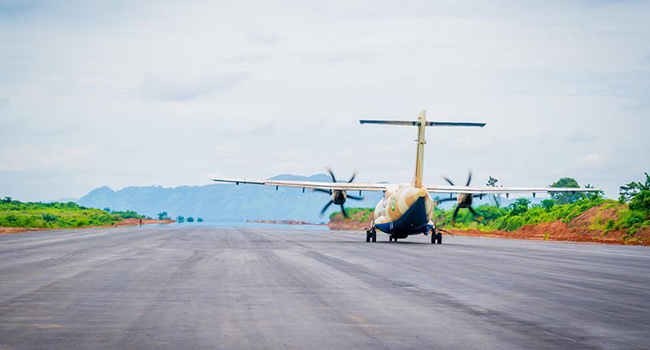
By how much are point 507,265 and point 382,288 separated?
33.7 ft

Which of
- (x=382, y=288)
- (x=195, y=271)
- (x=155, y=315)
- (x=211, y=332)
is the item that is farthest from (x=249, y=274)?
(x=211, y=332)

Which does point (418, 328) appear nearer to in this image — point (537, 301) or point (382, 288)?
point (537, 301)

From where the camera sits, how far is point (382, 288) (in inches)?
679

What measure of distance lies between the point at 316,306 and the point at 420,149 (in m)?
31.4

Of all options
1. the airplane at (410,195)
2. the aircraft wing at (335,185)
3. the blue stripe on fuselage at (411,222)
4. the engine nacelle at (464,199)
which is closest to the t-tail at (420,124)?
the airplane at (410,195)

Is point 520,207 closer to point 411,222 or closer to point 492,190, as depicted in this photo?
point 492,190

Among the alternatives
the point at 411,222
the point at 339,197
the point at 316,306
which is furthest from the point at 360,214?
the point at 316,306

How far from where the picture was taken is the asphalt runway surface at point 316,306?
9969 millimetres

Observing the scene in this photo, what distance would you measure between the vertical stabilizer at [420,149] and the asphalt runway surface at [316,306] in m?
18.5

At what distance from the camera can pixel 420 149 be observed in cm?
4406

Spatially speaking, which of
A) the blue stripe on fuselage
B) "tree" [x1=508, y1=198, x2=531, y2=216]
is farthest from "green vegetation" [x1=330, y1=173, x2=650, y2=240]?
the blue stripe on fuselage

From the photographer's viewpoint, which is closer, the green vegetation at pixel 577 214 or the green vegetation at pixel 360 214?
the green vegetation at pixel 577 214

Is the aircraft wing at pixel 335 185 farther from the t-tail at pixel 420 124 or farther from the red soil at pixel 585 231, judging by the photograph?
the red soil at pixel 585 231

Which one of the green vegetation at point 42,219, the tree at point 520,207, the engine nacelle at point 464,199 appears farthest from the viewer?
the tree at point 520,207
